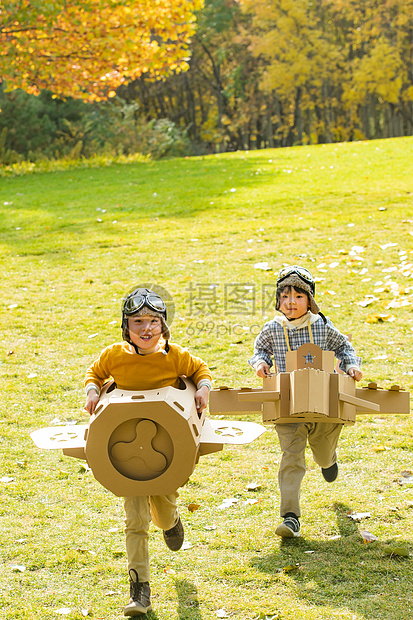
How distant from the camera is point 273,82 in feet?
119

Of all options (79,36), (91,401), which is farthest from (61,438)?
(79,36)

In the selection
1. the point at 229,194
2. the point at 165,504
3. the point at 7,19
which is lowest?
the point at 165,504

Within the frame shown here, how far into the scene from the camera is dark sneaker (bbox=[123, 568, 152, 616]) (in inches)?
127

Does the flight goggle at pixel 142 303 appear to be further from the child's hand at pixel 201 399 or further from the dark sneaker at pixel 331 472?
the dark sneaker at pixel 331 472

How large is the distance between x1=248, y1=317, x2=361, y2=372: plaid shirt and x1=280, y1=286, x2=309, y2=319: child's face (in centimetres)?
9

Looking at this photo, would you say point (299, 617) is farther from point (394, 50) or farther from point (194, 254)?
point (394, 50)

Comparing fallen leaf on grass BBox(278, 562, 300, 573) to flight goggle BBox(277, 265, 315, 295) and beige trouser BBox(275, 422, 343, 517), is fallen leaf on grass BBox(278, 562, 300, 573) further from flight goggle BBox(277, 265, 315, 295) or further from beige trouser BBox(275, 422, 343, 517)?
flight goggle BBox(277, 265, 315, 295)

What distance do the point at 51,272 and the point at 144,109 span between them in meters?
32.0

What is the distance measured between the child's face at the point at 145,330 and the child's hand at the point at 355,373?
106 centimetres


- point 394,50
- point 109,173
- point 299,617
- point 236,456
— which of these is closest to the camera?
point 299,617

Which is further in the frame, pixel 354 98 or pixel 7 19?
pixel 354 98

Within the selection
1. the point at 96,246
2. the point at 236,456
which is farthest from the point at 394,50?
the point at 236,456

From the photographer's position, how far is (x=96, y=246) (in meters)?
11.8

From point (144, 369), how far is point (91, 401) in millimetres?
293
